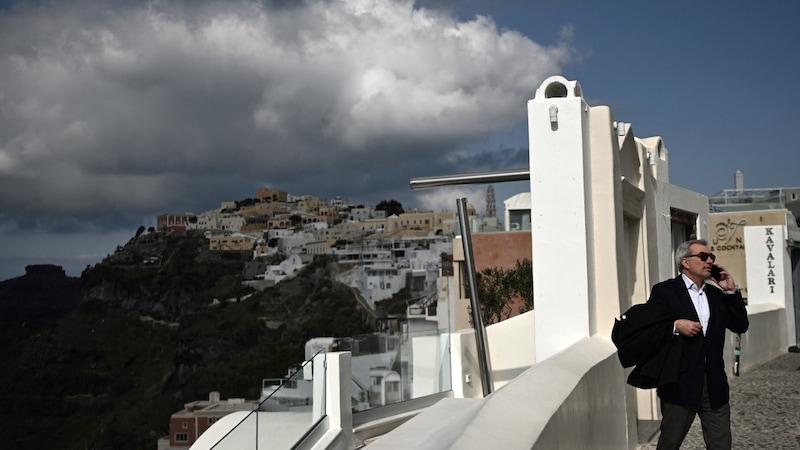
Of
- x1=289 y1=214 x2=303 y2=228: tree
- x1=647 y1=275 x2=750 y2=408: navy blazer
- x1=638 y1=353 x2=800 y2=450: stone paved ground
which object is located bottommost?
x1=638 y1=353 x2=800 y2=450: stone paved ground

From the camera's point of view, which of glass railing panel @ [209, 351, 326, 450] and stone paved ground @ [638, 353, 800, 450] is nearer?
stone paved ground @ [638, 353, 800, 450]

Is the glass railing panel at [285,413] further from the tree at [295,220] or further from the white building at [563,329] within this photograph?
the tree at [295,220]

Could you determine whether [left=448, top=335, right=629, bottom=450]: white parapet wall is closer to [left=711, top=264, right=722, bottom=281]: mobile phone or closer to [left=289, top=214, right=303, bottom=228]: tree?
[left=711, top=264, right=722, bottom=281]: mobile phone

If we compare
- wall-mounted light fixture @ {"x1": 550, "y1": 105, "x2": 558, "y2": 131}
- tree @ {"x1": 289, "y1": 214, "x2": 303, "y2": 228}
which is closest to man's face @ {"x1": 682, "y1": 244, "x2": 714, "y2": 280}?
wall-mounted light fixture @ {"x1": 550, "y1": 105, "x2": 558, "y2": 131}

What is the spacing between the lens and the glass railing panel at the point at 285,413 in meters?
7.30

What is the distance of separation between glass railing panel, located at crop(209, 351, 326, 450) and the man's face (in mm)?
4501

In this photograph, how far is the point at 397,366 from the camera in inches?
376

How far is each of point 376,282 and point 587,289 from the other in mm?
107068

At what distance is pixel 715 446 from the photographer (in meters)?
4.26

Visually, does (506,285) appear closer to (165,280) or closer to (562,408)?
(562,408)

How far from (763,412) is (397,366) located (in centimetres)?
414

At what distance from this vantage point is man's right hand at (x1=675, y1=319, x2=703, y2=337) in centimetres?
403

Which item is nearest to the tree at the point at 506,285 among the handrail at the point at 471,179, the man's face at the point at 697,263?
the handrail at the point at 471,179

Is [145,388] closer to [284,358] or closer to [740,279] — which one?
[284,358]
